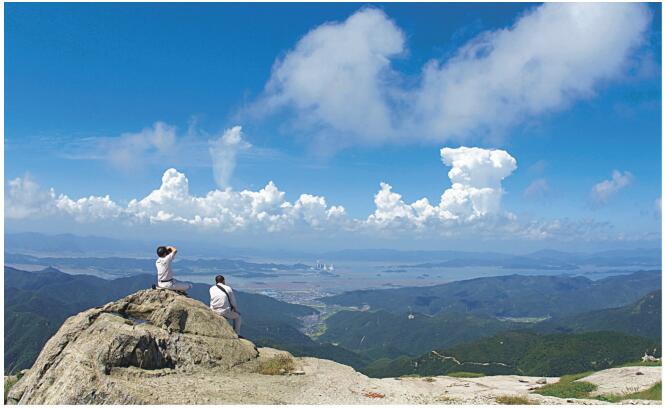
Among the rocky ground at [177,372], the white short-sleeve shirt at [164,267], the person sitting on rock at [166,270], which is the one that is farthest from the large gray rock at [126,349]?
the white short-sleeve shirt at [164,267]

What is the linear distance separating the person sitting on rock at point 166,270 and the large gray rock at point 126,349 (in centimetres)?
51

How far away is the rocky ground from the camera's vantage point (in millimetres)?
16953

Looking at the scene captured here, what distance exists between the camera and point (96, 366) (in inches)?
685

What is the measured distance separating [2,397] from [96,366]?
451 cm

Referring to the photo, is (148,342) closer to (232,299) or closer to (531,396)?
(232,299)

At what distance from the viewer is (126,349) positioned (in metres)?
18.7

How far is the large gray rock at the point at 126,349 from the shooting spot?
16328 millimetres

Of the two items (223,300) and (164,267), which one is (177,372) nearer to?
(223,300)

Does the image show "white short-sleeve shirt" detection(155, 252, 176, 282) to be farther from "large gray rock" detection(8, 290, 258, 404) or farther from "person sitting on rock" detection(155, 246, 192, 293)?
"large gray rock" detection(8, 290, 258, 404)

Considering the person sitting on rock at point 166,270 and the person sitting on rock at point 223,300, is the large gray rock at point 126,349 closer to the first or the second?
the person sitting on rock at point 166,270

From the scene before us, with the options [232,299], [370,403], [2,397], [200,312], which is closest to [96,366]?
[2,397]

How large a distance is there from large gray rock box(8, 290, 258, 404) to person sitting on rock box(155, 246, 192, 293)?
0.51 meters

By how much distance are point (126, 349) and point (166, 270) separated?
19.6 ft

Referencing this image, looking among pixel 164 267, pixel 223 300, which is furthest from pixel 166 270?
pixel 223 300
